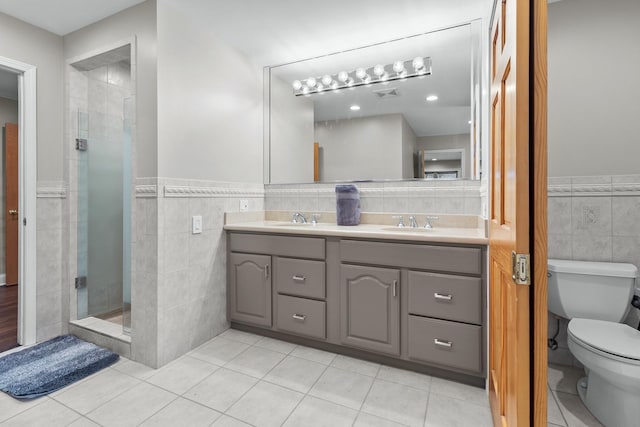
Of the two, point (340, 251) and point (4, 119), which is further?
point (4, 119)

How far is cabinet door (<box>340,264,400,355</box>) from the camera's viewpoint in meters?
1.78

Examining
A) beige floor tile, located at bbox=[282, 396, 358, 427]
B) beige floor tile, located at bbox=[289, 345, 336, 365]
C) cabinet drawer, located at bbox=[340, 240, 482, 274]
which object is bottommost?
beige floor tile, located at bbox=[282, 396, 358, 427]

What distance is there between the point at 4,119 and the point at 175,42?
3248 mm

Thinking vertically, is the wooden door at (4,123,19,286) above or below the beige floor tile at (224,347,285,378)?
above

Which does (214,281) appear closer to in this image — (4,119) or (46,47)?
(46,47)

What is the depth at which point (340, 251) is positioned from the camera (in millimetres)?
1937

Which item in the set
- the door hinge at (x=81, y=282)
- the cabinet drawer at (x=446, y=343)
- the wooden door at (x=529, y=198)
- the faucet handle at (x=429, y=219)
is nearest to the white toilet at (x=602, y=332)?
the cabinet drawer at (x=446, y=343)

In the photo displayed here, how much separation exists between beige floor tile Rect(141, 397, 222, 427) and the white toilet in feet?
5.74

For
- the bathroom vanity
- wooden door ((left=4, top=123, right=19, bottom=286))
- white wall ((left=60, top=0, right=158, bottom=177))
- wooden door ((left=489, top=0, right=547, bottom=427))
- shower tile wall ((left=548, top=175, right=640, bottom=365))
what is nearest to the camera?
wooden door ((left=489, top=0, right=547, bottom=427))

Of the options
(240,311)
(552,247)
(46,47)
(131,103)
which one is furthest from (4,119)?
(552,247)

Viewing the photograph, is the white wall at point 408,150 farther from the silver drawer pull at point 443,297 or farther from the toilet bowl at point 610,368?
the toilet bowl at point 610,368

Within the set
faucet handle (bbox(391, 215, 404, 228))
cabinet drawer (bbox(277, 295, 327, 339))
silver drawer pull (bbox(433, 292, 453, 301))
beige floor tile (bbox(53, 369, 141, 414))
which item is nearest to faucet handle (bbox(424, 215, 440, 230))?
faucet handle (bbox(391, 215, 404, 228))

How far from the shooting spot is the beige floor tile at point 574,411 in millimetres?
1397

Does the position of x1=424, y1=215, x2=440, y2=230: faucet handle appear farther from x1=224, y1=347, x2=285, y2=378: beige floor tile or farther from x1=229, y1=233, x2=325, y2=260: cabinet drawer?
x1=224, y1=347, x2=285, y2=378: beige floor tile
